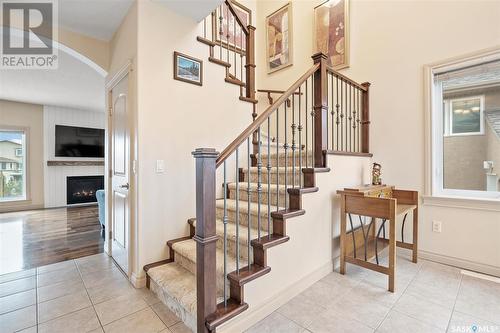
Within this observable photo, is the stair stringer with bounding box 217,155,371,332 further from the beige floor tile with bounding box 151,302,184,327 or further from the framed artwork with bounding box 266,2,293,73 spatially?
the framed artwork with bounding box 266,2,293,73

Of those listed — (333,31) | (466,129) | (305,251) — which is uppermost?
(333,31)

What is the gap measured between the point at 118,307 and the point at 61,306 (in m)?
0.48

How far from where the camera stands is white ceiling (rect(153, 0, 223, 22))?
2309 mm

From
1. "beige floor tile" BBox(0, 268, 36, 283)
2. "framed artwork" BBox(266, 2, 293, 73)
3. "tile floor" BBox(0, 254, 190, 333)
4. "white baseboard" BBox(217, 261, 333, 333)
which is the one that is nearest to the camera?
"white baseboard" BBox(217, 261, 333, 333)

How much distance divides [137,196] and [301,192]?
151 centimetres

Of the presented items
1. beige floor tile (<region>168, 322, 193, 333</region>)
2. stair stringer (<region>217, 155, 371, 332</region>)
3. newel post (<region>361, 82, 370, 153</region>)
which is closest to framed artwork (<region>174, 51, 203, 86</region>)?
stair stringer (<region>217, 155, 371, 332</region>)

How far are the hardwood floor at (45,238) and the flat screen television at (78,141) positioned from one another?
5.94 ft

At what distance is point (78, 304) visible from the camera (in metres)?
1.96

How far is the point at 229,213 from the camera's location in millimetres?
2396

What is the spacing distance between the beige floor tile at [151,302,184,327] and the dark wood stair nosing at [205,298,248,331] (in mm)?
421

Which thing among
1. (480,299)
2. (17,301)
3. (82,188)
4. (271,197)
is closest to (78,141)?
(82,188)

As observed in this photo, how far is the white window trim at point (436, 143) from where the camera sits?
8.21ft

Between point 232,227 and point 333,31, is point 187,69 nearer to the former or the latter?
point 232,227

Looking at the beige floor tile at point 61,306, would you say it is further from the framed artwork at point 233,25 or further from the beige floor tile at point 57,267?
the framed artwork at point 233,25
